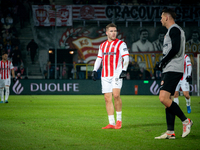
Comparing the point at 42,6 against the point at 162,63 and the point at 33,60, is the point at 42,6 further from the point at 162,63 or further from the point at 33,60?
the point at 162,63

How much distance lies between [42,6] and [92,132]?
25205 millimetres

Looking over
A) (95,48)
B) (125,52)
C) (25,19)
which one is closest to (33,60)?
(25,19)

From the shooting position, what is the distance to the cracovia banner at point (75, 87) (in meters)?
23.5

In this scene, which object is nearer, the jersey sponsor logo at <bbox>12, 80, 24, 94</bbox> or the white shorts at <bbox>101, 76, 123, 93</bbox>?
the white shorts at <bbox>101, 76, 123, 93</bbox>

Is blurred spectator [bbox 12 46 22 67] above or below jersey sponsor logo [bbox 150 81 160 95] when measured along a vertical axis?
above

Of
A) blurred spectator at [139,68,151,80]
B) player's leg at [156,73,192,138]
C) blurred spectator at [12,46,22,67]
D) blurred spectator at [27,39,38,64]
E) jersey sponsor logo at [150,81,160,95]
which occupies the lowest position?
jersey sponsor logo at [150,81,160,95]

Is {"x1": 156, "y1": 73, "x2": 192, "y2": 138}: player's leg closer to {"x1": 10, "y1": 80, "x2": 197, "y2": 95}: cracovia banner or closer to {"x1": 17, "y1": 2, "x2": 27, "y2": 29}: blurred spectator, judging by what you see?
{"x1": 10, "y1": 80, "x2": 197, "y2": 95}: cracovia banner

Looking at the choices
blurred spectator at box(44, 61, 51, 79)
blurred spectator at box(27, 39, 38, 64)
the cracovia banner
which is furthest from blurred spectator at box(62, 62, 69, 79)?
blurred spectator at box(27, 39, 38, 64)

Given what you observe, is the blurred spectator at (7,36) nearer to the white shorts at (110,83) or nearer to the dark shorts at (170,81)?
the white shorts at (110,83)

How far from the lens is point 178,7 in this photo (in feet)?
104

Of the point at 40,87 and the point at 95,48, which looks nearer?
the point at 40,87

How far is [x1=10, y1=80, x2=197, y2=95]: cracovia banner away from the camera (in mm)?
23484

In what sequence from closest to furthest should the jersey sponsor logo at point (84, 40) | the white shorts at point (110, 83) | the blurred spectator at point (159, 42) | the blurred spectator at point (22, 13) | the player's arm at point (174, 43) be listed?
the player's arm at point (174, 43)
the white shorts at point (110, 83)
the blurred spectator at point (22, 13)
the jersey sponsor logo at point (84, 40)
the blurred spectator at point (159, 42)

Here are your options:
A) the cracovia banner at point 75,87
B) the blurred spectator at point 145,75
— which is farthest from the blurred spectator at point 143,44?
the cracovia banner at point 75,87
